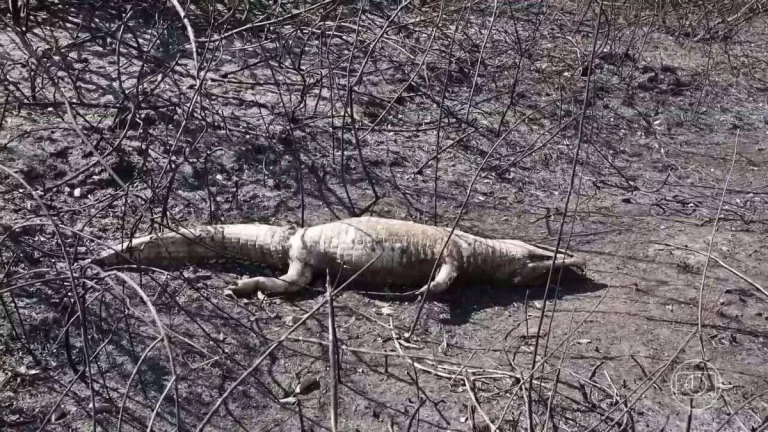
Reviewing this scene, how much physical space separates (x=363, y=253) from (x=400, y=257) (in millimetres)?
232

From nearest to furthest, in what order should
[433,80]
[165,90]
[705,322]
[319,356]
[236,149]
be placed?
[319,356] < [705,322] < [236,149] < [165,90] < [433,80]

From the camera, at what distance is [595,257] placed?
5422 millimetres

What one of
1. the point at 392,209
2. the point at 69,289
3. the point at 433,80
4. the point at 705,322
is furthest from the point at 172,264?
the point at 433,80

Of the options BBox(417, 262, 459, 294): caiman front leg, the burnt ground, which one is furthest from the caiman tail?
BBox(417, 262, 459, 294): caiman front leg

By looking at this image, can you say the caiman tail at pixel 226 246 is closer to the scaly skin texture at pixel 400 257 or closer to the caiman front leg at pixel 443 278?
the scaly skin texture at pixel 400 257

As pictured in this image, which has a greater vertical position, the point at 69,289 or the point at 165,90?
the point at 165,90

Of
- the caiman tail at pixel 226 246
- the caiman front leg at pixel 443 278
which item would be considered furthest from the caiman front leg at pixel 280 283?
the caiman front leg at pixel 443 278

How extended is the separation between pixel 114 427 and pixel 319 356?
1.07m

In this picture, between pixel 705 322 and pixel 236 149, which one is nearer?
pixel 705 322

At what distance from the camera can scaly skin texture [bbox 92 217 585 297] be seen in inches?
191

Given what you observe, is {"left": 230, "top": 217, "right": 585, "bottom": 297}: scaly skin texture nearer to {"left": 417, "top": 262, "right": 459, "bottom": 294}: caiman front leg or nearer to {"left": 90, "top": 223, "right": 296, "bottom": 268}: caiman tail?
{"left": 417, "top": 262, "right": 459, "bottom": 294}: caiman front leg

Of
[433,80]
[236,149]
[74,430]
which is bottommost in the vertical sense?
[74,430]

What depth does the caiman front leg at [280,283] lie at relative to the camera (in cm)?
470

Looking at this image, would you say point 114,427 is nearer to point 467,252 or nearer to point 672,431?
point 467,252
